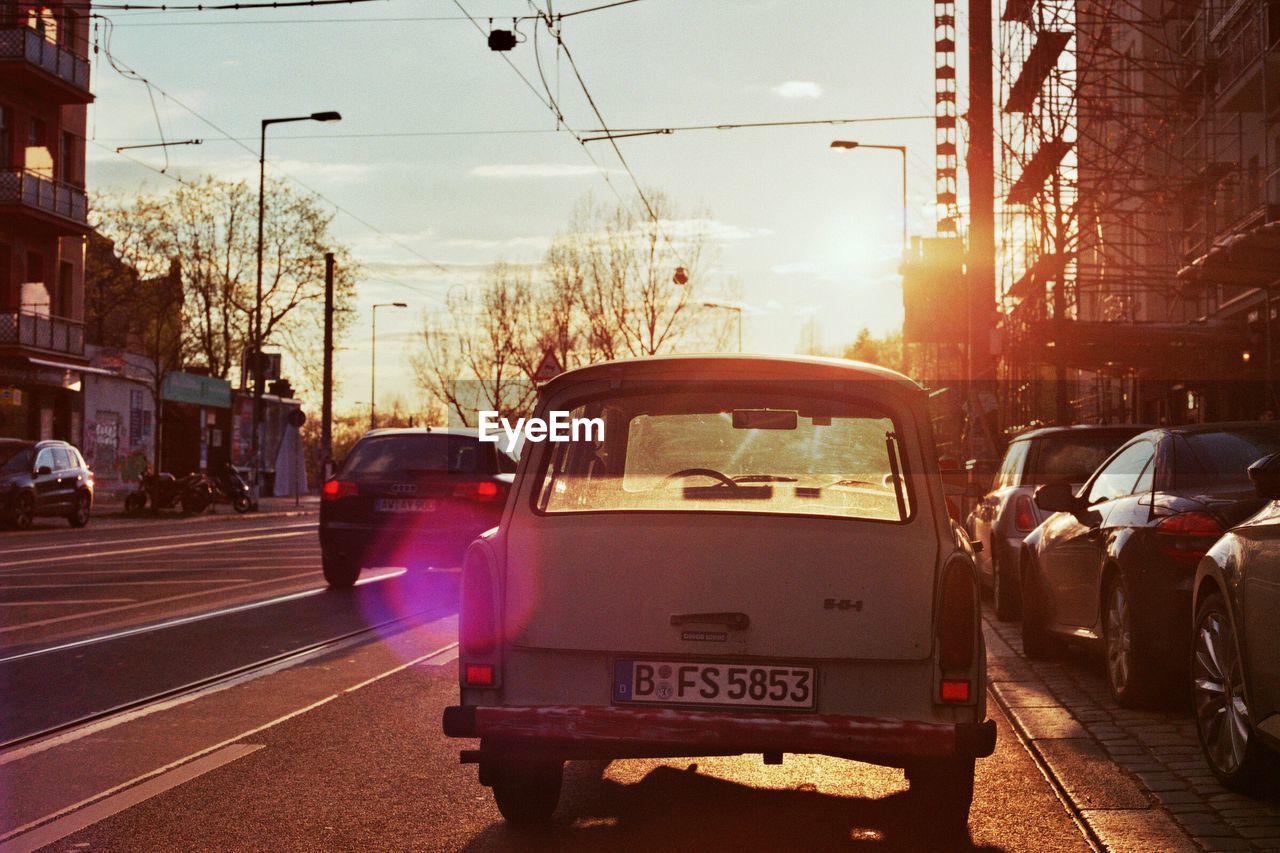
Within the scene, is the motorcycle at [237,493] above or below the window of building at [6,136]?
below

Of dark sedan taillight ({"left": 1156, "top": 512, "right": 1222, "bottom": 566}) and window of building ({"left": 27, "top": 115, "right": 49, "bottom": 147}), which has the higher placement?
window of building ({"left": 27, "top": 115, "right": 49, "bottom": 147})

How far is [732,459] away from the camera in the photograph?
5.55 metres

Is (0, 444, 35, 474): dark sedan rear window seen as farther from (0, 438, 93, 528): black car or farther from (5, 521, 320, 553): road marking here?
(5, 521, 320, 553): road marking

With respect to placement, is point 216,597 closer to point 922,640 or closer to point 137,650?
point 137,650

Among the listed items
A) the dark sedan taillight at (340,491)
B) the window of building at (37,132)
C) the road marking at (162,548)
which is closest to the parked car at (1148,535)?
the dark sedan taillight at (340,491)

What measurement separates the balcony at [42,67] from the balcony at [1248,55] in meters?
29.7

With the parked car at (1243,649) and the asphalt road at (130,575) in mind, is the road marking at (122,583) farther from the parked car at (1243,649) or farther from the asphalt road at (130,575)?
the parked car at (1243,649)

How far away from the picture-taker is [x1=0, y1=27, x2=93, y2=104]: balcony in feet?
138

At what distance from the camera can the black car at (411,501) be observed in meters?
15.2

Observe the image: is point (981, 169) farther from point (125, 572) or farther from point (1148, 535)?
point (1148, 535)

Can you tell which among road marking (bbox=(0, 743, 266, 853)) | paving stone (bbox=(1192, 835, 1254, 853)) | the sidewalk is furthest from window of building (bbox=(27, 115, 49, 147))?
paving stone (bbox=(1192, 835, 1254, 853))

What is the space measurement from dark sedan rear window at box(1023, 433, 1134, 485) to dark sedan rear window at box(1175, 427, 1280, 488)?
3.81 metres

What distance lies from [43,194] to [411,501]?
32.8 m

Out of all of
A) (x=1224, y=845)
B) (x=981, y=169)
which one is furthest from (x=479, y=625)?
(x=981, y=169)
